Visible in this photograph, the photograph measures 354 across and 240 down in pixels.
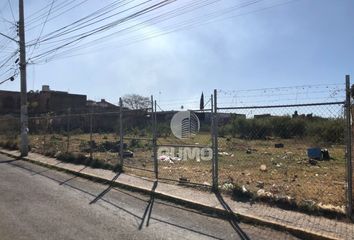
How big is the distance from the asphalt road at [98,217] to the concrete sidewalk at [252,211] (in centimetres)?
24

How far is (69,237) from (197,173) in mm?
7264

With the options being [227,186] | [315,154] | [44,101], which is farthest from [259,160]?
[44,101]

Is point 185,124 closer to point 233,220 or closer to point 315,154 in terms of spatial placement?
point 315,154

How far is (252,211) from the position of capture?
778 centimetres

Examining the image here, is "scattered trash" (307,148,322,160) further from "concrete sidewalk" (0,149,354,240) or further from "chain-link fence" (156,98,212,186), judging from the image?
"concrete sidewalk" (0,149,354,240)

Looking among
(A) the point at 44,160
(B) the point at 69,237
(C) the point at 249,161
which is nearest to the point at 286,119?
(C) the point at 249,161

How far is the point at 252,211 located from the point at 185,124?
33.0ft

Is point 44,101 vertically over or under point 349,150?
over

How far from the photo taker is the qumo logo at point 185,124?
1750 cm

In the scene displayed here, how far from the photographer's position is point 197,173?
13.1m

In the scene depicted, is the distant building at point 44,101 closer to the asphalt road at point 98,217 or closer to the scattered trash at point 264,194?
the asphalt road at point 98,217

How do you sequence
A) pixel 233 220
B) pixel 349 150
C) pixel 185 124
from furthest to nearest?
pixel 185 124, pixel 233 220, pixel 349 150

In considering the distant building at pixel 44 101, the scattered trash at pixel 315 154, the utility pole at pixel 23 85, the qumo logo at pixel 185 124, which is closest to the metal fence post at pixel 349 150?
the qumo logo at pixel 185 124

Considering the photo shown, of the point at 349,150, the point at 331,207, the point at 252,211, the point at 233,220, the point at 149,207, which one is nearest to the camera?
the point at 349,150
